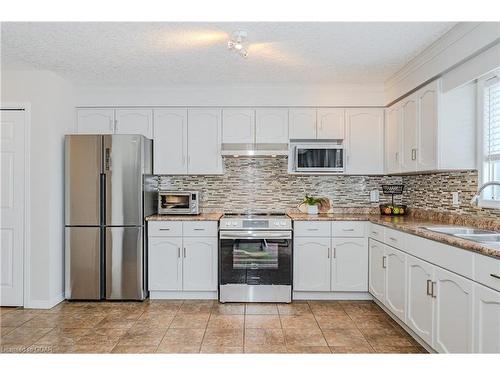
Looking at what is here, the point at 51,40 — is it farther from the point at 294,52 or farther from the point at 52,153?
the point at 294,52

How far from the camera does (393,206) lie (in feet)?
13.0

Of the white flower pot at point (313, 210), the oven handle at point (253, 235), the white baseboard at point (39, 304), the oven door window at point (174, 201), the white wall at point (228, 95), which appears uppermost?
the white wall at point (228, 95)

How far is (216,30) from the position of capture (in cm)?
254

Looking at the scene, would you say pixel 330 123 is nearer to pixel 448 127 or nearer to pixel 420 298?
pixel 448 127

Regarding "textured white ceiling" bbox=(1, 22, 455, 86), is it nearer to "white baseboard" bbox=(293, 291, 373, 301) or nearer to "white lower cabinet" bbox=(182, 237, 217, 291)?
"white lower cabinet" bbox=(182, 237, 217, 291)

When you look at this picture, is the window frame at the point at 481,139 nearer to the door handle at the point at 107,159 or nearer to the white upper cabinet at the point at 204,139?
the white upper cabinet at the point at 204,139

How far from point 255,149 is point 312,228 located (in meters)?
1.05

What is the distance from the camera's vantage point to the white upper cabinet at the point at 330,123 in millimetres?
3922

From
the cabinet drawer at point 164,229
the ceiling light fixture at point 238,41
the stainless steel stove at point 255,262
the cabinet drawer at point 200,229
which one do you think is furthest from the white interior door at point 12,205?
the ceiling light fixture at point 238,41

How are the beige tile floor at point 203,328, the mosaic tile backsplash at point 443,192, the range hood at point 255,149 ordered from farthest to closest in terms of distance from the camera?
1. the range hood at point 255,149
2. the mosaic tile backsplash at point 443,192
3. the beige tile floor at point 203,328

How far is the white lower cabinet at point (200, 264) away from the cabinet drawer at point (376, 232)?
63.1 inches

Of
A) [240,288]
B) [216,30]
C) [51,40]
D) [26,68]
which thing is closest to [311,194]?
[240,288]

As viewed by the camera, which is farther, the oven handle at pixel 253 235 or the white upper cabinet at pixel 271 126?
the white upper cabinet at pixel 271 126

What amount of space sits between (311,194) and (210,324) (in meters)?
1.97
